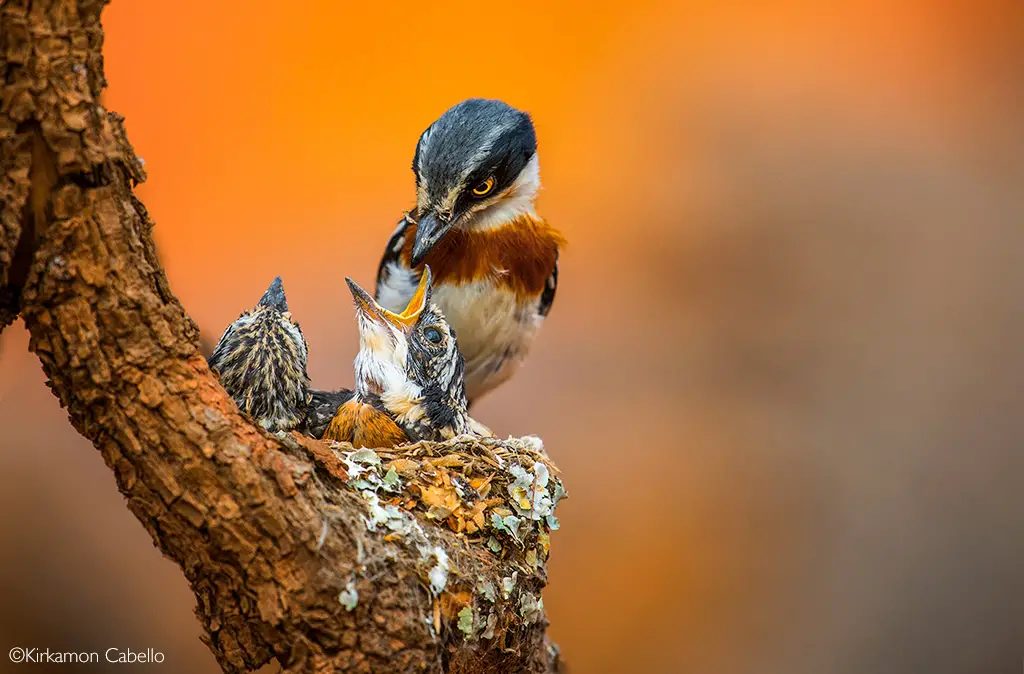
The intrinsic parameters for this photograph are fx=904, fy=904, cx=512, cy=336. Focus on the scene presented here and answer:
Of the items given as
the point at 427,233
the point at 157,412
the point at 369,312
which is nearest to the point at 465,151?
the point at 427,233

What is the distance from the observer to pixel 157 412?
5.47 feet

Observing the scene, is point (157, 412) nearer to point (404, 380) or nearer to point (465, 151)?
A: point (404, 380)

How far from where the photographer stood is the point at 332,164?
4266 millimetres

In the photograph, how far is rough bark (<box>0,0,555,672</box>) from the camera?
153cm

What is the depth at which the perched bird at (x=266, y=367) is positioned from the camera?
7.97 feet

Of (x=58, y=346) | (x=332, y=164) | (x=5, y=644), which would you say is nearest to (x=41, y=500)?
(x=5, y=644)

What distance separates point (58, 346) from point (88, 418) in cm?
15

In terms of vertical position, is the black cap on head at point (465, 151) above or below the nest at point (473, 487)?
above

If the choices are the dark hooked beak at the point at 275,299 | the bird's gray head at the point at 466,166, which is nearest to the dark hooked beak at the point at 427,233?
the bird's gray head at the point at 466,166

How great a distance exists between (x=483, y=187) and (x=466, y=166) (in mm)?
133

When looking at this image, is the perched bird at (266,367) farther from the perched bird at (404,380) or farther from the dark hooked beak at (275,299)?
the perched bird at (404,380)

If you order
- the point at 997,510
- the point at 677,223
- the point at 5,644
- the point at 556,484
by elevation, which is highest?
the point at 677,223

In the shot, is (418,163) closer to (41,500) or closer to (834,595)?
(41,500)

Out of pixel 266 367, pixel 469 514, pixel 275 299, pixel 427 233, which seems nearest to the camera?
pixel 469 514
